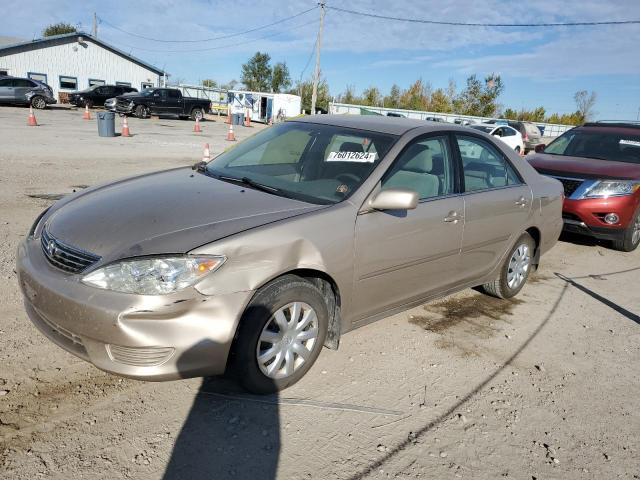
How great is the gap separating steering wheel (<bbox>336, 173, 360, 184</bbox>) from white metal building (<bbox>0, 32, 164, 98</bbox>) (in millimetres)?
38645

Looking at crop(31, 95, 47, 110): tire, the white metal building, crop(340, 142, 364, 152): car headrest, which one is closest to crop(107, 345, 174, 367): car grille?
crop(340, 142, 364, 152): car headrest

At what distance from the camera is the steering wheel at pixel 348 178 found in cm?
346

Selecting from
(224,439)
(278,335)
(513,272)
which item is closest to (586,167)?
(513,272)

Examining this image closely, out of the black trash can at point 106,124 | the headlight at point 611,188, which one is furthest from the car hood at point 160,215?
the black trash can at point 106,124

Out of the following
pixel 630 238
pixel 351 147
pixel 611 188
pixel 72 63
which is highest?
pixel 72 63

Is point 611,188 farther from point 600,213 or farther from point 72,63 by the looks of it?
point 72,63

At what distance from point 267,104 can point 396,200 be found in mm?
38878

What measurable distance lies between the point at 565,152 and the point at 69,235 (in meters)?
7.70

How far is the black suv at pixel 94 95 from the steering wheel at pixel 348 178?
32651 mm

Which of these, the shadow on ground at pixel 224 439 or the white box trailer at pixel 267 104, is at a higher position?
the white box trailer at pixel 267 104

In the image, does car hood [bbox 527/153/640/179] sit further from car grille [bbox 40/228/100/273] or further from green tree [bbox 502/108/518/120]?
green tree [bbox 502/108/518/120]

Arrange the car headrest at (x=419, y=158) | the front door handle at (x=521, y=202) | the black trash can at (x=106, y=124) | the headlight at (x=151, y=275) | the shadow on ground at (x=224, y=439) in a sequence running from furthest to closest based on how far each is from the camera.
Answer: the black trash can at (x=106, y=124)
the front door handle at (x=521, y=202)
the car headrest at (x=419, y=158)
the headlight at (x=151, y=275)
the shadow on ground at (x=224, y=439)

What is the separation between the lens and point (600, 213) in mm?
6836

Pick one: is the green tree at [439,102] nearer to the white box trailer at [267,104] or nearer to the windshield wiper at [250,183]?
the white box trailer at [267,104]
